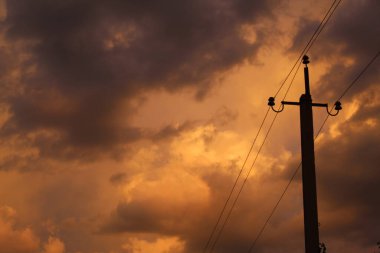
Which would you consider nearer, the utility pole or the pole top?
the utility pole

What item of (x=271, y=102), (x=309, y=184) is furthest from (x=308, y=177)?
(x=271, y=102)

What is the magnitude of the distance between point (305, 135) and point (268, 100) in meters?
2.22

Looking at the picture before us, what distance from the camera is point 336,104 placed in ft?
78.7

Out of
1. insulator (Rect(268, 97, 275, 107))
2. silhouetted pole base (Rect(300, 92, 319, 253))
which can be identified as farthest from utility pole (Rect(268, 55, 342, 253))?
insulator (Rect(268, 97, 275, 107))

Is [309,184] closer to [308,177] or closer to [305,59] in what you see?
[308,177]

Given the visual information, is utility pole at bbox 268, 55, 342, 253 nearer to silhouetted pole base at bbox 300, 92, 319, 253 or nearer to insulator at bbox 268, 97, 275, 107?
silhouetted pole base at bbox 300, 92, 319, 253

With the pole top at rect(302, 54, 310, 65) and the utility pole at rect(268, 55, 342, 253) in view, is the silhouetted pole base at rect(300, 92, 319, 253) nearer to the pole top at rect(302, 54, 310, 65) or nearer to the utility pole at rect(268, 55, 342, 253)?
the utility pole at rect(268, 55, 342, 253)

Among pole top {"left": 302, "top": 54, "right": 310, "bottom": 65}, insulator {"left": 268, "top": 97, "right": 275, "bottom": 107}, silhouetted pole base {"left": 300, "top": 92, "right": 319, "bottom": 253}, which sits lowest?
silhouetted pole base {"left": 300, "top": 92, "right": 319, "bottom": 253}

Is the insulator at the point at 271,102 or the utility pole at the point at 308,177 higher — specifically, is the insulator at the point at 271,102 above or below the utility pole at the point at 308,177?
above

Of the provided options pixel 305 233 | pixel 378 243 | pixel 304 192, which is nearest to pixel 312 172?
pixel 304 192

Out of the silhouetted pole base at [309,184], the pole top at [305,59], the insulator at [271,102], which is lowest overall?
the silhouetted pole base at [309,184]

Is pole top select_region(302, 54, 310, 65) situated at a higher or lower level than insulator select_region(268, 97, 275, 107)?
higher

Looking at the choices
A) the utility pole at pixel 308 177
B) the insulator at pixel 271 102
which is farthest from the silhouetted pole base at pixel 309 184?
the insulator at pixel 271 102

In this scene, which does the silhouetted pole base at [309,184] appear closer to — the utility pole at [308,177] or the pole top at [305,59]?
the utility pole at [308,177]
